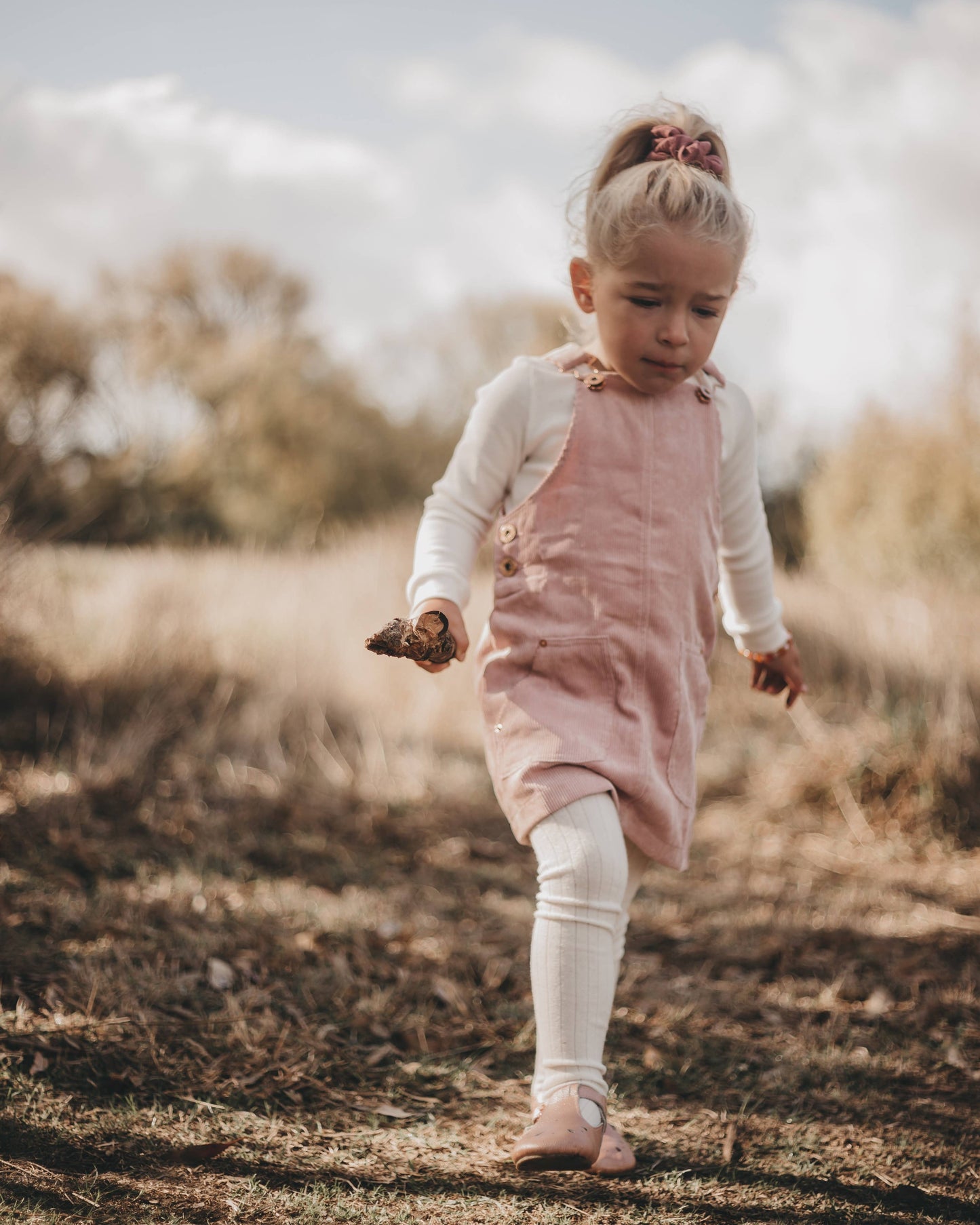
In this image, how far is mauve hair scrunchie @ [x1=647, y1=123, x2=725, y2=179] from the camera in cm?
218

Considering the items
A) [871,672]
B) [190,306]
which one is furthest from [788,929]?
[190,306]

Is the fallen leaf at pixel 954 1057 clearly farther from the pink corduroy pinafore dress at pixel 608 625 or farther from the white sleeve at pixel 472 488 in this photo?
the white sleeve at pixel 472 488

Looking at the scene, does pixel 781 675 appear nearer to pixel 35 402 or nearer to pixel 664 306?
pixel 664 306

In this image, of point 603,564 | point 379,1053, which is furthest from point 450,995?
point 603,564

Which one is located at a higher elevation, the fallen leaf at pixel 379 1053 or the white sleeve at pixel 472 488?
the white sleeve at pixel 472 488

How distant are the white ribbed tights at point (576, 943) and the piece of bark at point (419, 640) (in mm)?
371

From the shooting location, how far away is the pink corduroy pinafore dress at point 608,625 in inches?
79.7

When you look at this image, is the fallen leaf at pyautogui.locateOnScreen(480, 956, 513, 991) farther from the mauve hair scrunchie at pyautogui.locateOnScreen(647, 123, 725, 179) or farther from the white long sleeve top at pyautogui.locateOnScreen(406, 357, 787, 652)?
the mauve hair scrunchie at pyautogui.locateOnScreen(647, 123, 725, 179)

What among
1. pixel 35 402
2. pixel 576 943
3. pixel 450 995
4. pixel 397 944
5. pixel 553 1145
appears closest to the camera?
pixel 553 1145

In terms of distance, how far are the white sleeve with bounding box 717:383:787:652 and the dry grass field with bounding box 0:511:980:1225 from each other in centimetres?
107

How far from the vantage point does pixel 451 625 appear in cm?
208

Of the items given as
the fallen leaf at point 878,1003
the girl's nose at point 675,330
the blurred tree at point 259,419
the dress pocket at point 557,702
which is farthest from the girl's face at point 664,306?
the blurred tree at point 259,419

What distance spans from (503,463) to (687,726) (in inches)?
26.2

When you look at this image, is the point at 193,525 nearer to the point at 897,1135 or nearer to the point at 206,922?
the point at 206,922
